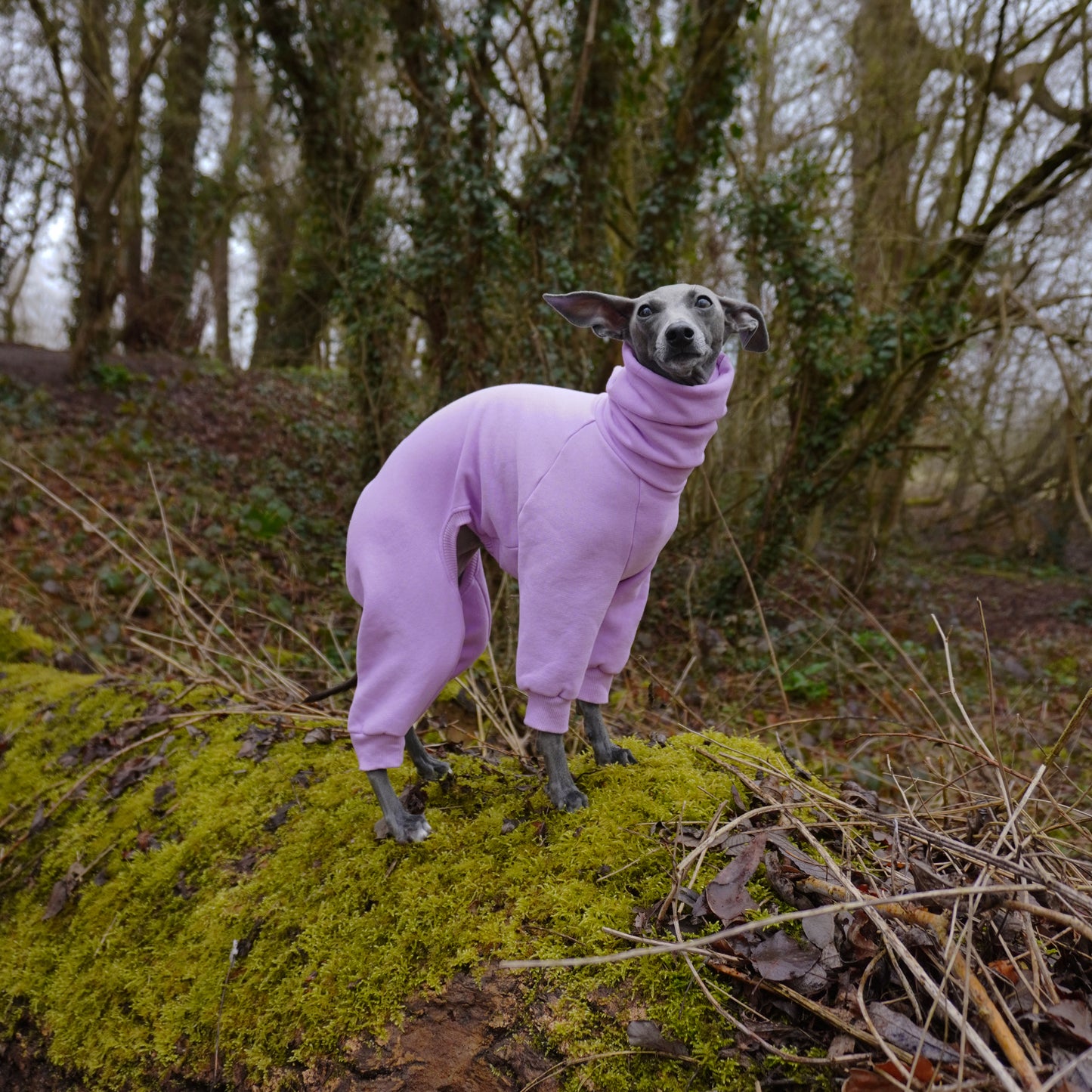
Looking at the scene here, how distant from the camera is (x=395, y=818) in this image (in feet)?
7.33

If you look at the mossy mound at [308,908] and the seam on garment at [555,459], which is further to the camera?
the seam on garment at [555,459]

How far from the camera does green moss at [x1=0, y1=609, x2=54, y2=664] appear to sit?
171 inches

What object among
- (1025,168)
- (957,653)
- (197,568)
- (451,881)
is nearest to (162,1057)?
(451,881)

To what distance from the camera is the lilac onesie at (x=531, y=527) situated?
1999 millimetres

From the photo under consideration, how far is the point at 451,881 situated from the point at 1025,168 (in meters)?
12.5

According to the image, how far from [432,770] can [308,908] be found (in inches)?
23.5

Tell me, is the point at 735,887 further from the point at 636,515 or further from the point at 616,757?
the point at 636,515

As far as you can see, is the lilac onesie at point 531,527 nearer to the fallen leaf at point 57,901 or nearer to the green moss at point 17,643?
the fallen leaf at point 57,901

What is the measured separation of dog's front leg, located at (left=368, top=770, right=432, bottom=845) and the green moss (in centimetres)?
330

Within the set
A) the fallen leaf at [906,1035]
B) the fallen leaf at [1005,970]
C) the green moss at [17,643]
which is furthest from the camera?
the green moss at [17,643]

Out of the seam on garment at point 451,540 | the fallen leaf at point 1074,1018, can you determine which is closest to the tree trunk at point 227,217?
the seam on garment at point 451,540

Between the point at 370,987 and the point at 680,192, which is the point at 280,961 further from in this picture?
the point at 680,192

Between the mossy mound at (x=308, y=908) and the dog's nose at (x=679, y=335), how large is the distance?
1.25m

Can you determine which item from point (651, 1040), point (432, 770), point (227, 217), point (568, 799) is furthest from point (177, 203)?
point (651, 1040)
